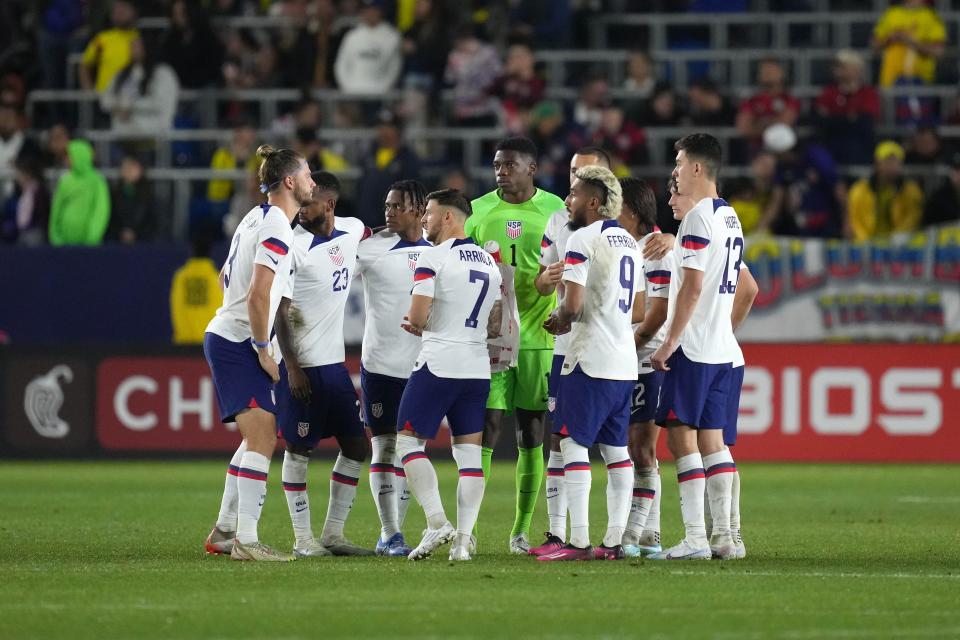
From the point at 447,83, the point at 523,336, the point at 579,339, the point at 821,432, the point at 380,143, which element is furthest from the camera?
the point at 447,83

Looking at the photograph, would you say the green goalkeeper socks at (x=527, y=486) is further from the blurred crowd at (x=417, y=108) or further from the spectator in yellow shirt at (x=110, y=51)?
the spectator in yellow shirt at (x=110, y=51)

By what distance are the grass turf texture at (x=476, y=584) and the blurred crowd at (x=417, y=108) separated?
6426mm

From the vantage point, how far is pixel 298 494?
1035cm

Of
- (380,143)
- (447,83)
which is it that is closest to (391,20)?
(447,83)

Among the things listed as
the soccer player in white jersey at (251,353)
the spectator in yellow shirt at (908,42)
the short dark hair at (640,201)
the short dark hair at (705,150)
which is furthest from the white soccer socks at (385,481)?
the spectator in yellow shirt at (908,42)

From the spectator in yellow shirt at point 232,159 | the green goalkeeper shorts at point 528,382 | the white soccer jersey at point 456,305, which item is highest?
the spectator in yellow shirt at point 232,159

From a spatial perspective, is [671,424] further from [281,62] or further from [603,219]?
[281,62]

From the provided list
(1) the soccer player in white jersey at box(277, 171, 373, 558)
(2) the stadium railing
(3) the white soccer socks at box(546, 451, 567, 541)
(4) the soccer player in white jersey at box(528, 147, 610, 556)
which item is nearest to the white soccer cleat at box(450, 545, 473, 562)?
(4) the soccer player in white jersey at box(528, 147, 610, 556)

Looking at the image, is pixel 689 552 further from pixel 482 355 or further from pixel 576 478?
pixel 482 355

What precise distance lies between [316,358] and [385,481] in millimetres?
907

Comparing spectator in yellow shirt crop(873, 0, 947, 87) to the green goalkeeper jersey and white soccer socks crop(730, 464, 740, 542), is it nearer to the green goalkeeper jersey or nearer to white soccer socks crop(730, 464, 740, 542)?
the green goalkeeper jersey

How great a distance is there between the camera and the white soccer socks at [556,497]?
1023 cm

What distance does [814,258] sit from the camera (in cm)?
1903

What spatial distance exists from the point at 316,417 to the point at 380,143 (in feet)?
32.6
